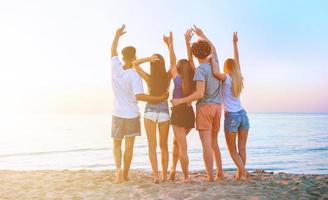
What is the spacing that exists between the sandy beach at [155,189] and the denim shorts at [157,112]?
→ 1.19 meters

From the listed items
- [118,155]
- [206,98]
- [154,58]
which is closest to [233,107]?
[206,98]

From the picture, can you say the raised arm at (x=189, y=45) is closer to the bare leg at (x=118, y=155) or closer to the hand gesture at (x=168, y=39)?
the hand gesture at (x=168, y=39)

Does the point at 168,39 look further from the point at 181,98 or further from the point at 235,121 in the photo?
the point at 235,121

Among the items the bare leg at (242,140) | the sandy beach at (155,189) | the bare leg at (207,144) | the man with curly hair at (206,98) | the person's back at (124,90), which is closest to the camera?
the sandy beach at (155,189)

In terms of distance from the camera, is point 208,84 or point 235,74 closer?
point 208,84

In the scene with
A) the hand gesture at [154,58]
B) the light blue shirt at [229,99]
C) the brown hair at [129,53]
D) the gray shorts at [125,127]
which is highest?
the brown hair at [129,53]

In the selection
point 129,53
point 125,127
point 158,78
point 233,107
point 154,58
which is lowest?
point 125,127

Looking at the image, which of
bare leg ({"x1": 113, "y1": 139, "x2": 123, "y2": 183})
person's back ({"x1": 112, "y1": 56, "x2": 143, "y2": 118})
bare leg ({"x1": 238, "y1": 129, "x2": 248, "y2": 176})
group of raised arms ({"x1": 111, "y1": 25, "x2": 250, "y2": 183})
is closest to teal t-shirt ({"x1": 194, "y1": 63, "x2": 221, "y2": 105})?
group of raised arms ({"x1": 111, "y1": 25, "x2": 250, "y2": 183})

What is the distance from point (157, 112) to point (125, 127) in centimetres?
68

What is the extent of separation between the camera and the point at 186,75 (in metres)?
8.10

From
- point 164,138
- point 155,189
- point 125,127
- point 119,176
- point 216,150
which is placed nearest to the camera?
point 155,189

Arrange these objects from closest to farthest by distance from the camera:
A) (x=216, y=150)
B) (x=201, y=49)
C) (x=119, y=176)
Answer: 1. (x=201, y=49)
2. (x=216, y=150)
3. (x=119, y=176)

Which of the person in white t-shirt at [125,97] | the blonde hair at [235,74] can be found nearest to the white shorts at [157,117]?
the person in white t-shirt at [125,97]

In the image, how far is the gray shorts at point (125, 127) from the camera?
8266 mm
